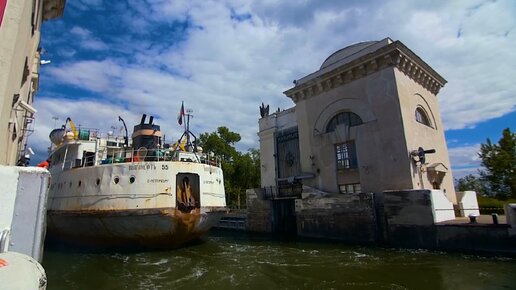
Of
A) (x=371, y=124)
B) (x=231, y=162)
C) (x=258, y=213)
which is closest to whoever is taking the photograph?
(x=371, y=124)

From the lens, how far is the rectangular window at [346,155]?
21752mm

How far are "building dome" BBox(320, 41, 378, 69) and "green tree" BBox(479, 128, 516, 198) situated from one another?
630 inches

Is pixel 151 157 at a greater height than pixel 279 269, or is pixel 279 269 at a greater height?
pixel 151 157

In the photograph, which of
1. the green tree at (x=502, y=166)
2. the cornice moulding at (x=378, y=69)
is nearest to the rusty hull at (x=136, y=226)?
the cornice moulding at (x=378, y=69)

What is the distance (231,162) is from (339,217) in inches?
1109

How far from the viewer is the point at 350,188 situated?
858 inches

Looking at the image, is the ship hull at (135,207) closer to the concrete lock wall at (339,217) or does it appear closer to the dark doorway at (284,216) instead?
the concrete lock wall at (339,217)

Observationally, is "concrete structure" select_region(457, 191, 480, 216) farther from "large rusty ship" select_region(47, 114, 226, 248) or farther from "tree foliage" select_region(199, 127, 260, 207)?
"tree foliage" select_region(199, 127, 260, 207)

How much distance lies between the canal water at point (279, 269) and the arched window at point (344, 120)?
30.6 feet

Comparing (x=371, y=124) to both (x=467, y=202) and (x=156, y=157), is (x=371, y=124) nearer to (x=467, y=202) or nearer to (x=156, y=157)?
(x=467, y=202)

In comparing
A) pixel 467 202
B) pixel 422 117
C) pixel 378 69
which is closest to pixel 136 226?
pixel 378 69

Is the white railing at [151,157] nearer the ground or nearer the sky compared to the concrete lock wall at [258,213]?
nearer the sky

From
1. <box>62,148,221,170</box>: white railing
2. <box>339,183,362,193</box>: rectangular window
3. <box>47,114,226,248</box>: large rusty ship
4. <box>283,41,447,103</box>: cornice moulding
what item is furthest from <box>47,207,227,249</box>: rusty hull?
<box>283,41,447,103</box>: cornice moulding

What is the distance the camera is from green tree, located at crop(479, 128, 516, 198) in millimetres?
26188
